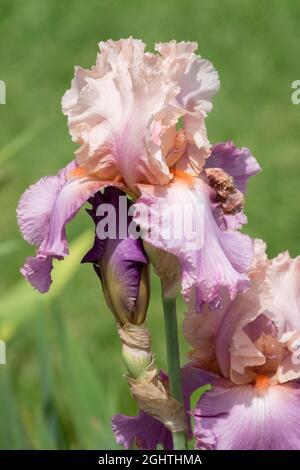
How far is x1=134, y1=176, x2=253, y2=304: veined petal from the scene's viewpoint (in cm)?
94

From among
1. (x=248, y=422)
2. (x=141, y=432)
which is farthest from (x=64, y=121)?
(x=248, y=422)

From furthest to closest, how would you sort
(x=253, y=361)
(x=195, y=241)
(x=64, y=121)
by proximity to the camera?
1. (x=64, y=121)
2. (x=253, y=361)
3. (x=195, y=241)

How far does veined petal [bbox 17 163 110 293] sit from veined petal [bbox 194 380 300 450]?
22 cm

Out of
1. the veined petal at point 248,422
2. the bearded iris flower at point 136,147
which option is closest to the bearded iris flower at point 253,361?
the veined petal at point 248,422

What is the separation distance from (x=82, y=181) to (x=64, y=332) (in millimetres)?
861

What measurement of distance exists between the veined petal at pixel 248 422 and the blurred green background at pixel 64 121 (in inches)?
42.0

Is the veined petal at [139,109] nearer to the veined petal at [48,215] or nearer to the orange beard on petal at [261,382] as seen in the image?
the veined petal at [48,215]

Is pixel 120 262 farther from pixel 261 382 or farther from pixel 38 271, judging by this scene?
pixel 261 382

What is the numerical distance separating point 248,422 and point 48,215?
12.1 inches

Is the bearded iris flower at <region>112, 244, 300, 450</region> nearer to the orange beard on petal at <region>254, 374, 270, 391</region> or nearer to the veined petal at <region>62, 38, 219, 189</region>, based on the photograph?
the orange beard on petal at <region>254, 374, 270, 391</region>

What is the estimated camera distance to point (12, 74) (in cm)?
445

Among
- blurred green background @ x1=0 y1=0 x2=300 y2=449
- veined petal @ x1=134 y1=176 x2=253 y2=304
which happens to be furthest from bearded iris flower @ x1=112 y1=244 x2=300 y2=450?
blurred green background @ x1=0 y1=0 x2=300 y2=449

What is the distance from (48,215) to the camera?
40.4 inches

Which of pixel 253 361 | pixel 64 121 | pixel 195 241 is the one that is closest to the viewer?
pixel 195 241
